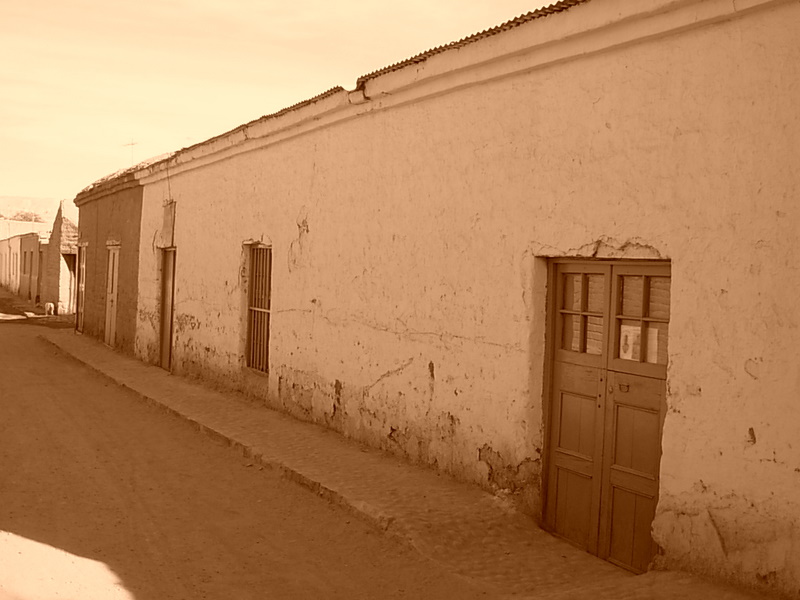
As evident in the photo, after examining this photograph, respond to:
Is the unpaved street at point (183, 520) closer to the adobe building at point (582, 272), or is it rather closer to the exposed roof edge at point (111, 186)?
the adobe building at point (582, 272)

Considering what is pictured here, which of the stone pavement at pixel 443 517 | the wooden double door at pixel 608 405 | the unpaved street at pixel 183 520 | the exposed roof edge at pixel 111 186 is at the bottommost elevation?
the unpaved street at pixel 183 520

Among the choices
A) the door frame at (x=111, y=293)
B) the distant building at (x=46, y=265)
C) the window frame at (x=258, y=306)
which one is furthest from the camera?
the distant building at (x=46, y=265)

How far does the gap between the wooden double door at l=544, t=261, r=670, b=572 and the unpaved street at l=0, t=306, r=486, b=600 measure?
1.04 meters

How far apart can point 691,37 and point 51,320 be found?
2314 centimetres

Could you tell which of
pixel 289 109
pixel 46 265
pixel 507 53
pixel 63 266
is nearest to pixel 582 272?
pixel 507 53

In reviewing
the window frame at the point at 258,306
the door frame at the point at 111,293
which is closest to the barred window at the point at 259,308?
the window frame at the point at 258,306

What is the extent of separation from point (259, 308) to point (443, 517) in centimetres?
553

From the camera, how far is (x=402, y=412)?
7.48 meters

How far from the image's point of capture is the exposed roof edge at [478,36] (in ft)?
17.9

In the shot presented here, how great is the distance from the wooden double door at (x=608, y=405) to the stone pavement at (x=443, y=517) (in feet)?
0.70

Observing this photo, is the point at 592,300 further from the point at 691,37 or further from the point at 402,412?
the point at 402,412

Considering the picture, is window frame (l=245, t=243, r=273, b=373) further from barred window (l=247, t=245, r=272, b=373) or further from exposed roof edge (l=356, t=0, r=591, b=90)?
exposed roof edge (l=356, t=0, r=591, b=90)

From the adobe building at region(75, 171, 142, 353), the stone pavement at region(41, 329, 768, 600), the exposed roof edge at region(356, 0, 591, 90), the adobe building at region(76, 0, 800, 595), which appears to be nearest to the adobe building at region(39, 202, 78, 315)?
the adobe building at region(75, 171, 142, 353)

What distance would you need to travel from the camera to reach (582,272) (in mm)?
5684
